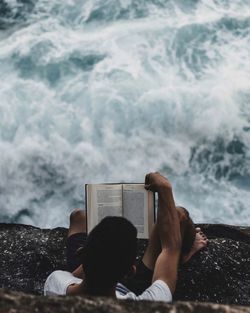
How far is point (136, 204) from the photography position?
288 cm

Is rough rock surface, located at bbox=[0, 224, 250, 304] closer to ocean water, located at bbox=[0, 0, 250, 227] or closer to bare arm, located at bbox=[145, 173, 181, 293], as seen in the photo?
bare arm, located at bbox=[145, 173, 181, 293]

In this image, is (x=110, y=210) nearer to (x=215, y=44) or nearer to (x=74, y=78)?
(x=74, y=78)

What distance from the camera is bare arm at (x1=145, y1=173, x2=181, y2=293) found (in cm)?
260

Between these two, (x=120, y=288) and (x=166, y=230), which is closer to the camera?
(x=120, y=288)

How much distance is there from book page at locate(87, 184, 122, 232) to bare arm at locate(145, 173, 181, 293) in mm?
187

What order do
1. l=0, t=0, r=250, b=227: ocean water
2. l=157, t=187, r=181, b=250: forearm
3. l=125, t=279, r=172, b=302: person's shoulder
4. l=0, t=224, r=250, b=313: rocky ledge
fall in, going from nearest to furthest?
l=125, t=279, r=172, b=302: person's shoulder → l=157, t=187, r=181, b=250: forearm → l=0, t=224, r=250, b=313: rocky ledge → l=0, t=0, r=250, b=227: ocean water

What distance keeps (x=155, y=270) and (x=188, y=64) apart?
489 cm

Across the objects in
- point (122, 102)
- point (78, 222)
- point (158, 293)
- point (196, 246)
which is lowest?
point (122, 102)

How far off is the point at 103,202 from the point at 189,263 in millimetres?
663

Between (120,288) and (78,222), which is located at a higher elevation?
(120,288)

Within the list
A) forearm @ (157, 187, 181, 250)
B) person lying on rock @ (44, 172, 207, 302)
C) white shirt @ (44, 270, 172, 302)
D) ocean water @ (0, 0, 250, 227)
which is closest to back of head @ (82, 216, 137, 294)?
person lying on rock @ (44, 172, 207, 302)

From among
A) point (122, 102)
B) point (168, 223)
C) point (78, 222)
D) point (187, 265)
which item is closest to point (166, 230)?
point (168, 223)

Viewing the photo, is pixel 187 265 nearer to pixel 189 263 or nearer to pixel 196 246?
pixel 189 263

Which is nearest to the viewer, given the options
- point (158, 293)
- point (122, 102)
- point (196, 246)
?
point (158, 293)
